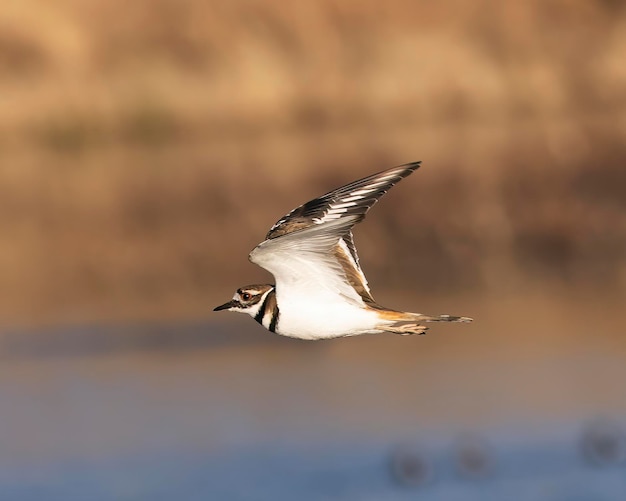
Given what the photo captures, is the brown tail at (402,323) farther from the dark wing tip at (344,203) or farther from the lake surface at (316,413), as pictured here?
the lake surface at (316,413)

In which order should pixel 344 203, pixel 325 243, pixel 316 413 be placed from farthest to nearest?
pixel 316 413 < pixel 344 203 < pixel 325 243

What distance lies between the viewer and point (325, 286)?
1073 cm

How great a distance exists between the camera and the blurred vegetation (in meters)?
26.5

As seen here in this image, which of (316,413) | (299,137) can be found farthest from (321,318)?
(299,137)

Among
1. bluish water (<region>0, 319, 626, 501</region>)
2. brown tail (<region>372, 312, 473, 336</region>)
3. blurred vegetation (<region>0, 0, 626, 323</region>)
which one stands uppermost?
blurred vegetation (<region>0, 0, 626, 323</region>)

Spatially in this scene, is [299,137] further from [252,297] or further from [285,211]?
[252,297]

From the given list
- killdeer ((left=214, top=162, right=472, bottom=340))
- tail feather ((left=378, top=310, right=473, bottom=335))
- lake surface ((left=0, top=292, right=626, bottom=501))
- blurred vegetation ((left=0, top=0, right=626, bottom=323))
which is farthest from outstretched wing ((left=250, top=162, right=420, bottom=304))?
blurred vegetation ((left=0, top=0, right=626, bottom=323))

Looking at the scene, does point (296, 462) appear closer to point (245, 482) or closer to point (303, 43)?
point (245, 482)

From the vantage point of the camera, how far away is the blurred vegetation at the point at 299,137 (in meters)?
26.5

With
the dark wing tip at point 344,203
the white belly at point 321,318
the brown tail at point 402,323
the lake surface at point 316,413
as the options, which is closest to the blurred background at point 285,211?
the lake surface at point 316,413

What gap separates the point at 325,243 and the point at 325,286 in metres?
0.53

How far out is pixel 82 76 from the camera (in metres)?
39.8

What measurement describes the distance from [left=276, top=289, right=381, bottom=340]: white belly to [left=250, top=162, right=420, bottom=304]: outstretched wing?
10 centimetres

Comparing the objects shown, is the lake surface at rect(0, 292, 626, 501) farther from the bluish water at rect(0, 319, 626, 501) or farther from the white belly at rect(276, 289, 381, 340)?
the white belly at rect(276, 289, 381, 340)
